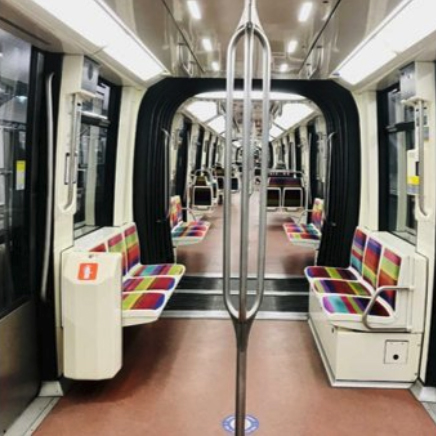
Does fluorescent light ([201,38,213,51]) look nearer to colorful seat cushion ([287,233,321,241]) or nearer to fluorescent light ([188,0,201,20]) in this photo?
fluorescent light ([188,0,201,20])

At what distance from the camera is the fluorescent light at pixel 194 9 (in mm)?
3078

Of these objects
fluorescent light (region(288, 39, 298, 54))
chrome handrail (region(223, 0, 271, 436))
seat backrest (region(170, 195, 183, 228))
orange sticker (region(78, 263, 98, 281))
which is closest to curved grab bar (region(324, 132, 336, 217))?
fluorescent light (region(288, 39, 298, 54))

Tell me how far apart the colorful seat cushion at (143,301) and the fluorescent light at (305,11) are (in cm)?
234

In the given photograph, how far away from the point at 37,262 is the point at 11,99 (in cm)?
106

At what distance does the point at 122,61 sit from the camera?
3703mm

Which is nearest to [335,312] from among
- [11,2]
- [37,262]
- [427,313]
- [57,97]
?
[427,313]

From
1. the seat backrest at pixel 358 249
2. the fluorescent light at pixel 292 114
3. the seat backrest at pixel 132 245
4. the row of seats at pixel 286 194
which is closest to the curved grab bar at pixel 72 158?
the seat backrest at pixel 132 245

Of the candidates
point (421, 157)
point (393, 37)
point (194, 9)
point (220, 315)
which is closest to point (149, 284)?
point (220, 315)

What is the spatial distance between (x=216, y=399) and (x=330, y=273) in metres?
1.94

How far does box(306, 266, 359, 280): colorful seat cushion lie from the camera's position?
15.0 ft

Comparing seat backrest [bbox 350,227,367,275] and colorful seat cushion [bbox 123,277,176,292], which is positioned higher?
seat backrest [bbox 350,227,367,275]

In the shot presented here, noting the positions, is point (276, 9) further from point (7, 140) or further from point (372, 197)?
point (372, 197)

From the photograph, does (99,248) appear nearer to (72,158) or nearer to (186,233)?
(72,158)

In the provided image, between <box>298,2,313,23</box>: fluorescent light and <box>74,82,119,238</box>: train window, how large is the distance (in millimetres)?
1944
